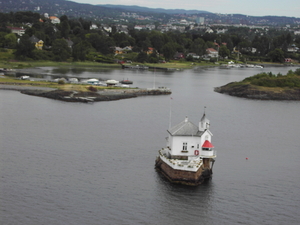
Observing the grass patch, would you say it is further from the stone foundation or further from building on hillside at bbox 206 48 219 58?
building on hillside at bbox 206 48 219 58

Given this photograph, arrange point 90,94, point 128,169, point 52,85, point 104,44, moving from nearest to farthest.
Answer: point 128,169 < point 90,94 < point 52,85 < point 104,44

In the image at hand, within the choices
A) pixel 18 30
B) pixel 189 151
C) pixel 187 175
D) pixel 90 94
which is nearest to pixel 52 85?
pixel 90 94

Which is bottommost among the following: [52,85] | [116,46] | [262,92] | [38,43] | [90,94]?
[116,46]

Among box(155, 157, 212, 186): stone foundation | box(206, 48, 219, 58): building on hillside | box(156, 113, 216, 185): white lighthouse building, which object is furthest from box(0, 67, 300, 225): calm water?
box(206, 48, 219, 58): building on hillside

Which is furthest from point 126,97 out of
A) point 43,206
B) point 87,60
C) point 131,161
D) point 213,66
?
point 213,66

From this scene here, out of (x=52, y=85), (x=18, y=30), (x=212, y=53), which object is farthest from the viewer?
(x=212, y=53)

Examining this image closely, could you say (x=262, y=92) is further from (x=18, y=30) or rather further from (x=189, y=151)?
(x=18, y=30)

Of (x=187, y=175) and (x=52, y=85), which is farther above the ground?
(x=187, y=175)
